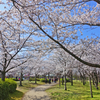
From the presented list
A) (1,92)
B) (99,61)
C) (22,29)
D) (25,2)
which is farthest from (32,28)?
(99,61)

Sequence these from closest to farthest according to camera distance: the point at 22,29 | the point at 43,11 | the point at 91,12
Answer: the point at 43,11, the point at 91,12, the point at 22,29

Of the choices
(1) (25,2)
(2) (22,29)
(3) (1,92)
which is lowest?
(3) (1,92)

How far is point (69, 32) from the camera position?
5.71 meters

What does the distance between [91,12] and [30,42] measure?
18.0 ft

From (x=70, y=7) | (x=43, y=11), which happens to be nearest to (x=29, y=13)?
(x=43, y=11)

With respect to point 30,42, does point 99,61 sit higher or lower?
lower

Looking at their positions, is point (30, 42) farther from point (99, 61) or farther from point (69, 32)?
point (99, 61)

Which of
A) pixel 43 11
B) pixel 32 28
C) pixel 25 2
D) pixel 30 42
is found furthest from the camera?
pixel 30 42

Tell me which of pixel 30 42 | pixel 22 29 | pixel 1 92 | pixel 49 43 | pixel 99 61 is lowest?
pixel 1 92

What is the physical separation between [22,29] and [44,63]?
1843cm

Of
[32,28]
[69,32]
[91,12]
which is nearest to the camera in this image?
[91,12]

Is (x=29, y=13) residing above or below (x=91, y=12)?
below

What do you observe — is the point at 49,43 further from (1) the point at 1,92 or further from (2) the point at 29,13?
(1) the point at 1,92

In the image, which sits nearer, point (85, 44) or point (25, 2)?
point (25, 2)
